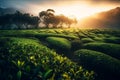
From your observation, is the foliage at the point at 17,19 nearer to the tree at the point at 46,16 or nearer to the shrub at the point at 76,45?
the tree at the point at 46,16

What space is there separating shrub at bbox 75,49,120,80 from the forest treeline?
197 ft

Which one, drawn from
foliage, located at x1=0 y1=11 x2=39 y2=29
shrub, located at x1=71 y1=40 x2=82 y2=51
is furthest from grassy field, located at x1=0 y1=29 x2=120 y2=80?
foliage, located at x1=0 y1=11 x2=39 y2=29

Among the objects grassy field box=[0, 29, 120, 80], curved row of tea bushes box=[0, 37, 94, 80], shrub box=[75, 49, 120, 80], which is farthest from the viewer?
shrub box=[75, 49, 120, 80]

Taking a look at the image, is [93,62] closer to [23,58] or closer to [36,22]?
[23,58]

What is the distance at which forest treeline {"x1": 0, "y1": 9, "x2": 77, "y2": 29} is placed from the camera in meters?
82.2

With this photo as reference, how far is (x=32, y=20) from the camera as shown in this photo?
285 ft

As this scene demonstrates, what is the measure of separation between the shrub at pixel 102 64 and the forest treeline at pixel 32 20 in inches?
2360

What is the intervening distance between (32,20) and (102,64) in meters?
69.0

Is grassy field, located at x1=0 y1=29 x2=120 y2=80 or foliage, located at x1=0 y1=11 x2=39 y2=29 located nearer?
grassy field, located at x1=0 y1=29 x2=120 y2=80

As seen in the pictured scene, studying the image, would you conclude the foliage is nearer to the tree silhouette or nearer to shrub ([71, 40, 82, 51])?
the tree silhouette

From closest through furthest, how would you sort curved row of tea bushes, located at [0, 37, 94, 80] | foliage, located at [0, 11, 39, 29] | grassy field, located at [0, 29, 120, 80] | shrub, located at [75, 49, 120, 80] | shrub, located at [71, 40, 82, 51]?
1. curved row of tea bushes, located at [0, 37, 94, 80]
2. grassy field, located at [0, 29, 120, 80]
3. shrub, located at [75, 49, 120, 80]
4. shrub, located at [71, 40, 82, 51]
5. foliage, located at [0, 11, 39, 29]

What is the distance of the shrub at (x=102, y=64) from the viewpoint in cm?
2030

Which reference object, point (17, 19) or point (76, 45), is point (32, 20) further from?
point (76, 45)

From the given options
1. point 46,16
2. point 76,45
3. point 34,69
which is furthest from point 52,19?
point 34,69
